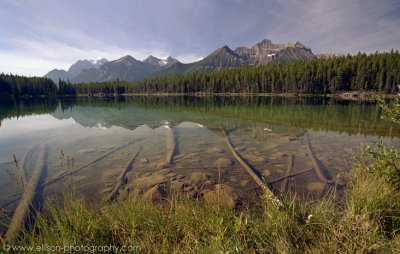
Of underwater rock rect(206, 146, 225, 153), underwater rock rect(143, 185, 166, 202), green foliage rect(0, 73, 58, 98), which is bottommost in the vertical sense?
underwater rock rect(143, 185, 166, 202)

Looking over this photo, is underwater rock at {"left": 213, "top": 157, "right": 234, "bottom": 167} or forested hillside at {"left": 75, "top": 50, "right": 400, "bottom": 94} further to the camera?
forested hillside at {"left": 75, "top": 50, "right": 400, "bottom": 94}

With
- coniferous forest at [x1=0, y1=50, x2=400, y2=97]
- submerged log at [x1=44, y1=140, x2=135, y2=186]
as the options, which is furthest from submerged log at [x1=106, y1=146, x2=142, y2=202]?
coniferous forest at [x1=0, y1=50, x2=400, y2=97]

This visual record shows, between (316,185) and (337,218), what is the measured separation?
667cm

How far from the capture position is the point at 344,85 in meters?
119

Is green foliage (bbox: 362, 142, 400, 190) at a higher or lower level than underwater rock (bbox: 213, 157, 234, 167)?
higher

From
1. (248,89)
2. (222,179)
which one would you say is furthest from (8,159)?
(248,89)

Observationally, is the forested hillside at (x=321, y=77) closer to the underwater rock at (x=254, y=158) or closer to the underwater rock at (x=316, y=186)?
the underwater rock at (x=254, y=158)

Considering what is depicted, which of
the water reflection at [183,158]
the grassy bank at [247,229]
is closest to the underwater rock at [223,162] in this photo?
the water reflection at [183,158]

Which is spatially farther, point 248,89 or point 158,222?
point 248,89

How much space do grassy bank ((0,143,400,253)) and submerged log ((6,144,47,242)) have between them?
1516mm

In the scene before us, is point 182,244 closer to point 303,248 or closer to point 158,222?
point 158,222

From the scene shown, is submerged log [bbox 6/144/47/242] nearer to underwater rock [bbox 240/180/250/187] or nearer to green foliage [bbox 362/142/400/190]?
underwater rock [bbox 240/180/250/187]

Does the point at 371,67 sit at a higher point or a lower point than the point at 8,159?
higher

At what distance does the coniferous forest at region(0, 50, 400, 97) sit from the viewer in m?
109
